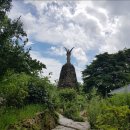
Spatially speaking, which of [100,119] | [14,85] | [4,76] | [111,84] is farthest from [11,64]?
[111,84]

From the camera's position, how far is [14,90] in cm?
1653

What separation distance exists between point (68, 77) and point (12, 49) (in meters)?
25.2

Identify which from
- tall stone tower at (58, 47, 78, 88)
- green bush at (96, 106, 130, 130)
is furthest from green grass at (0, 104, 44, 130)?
tall stone tower at (58, 47, 78, 88)

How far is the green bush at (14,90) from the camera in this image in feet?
52.8

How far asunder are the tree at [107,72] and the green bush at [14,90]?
2589cm

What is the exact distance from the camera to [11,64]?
14.6 metres

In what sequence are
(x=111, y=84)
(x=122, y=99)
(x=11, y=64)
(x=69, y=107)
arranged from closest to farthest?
1. (x=11, y=64)
2. (x=122, y=99)
3. (x=69, y=107)
4. (x=111, y=84)

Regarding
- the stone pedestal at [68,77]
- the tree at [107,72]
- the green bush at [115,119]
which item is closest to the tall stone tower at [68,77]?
the stone pedestal at [68,77]

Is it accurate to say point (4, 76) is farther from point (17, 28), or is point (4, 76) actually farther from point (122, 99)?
point (122, 99)

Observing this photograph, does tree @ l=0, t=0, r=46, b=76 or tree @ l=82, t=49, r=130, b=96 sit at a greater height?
tree @ l=82, t=49, r=130, b=96

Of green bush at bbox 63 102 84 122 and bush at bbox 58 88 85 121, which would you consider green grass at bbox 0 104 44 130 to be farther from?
bush at bbox 58 88 85 121

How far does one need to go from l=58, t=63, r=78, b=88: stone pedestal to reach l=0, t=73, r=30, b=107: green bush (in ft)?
71.4

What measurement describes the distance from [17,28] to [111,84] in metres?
30.0

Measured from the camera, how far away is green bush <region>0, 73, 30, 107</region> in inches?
634
